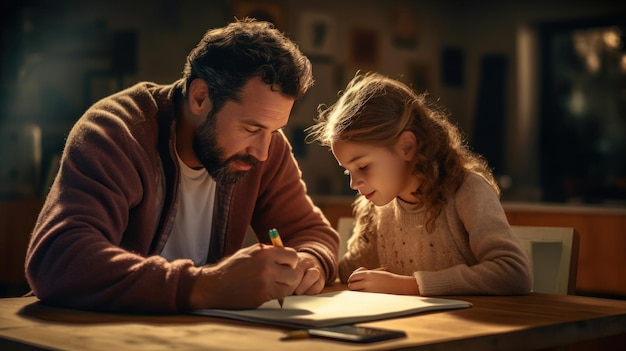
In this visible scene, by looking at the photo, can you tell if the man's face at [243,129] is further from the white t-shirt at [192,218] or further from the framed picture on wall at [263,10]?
the framed picture on wall at [263,10]

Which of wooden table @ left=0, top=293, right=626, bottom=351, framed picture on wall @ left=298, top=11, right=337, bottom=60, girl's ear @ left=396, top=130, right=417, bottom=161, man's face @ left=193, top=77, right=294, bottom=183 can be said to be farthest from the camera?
framed picture on wall @ left=298, top=11, right=337, bottom=60

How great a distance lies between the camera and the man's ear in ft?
6.72

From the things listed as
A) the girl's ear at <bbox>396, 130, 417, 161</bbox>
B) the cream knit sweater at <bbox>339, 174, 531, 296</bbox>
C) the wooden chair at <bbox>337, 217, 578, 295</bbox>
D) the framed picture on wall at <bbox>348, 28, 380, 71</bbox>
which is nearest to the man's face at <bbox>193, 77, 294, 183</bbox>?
the girl's ear at <bbox>396, 130, 417, 161</bbox>

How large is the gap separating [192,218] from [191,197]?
49 mm

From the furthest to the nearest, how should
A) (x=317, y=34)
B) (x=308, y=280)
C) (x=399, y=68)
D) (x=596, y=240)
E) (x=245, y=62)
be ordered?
(x=399, y=68), (x=317, y=34), (x=596, y=240), (x=245, y=62), (x=308, y=280)

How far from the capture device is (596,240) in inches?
180

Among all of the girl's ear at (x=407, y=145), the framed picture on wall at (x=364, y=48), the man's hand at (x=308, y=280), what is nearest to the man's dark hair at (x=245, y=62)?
the girl's ear at (x=407, y=145)

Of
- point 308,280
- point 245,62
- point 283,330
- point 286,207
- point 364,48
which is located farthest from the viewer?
point 364,48

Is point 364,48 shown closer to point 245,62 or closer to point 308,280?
point 245,62

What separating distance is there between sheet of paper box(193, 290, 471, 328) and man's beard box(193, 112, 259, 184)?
41 cm

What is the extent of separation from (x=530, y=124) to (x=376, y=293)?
5.29 metres

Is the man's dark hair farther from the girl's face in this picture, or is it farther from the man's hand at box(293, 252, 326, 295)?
the man's hand at box(293, 252, 326, 295)

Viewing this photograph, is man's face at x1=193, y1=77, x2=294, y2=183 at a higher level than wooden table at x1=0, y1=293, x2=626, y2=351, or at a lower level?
higher

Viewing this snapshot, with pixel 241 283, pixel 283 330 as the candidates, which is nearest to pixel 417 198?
pixel 241 283
